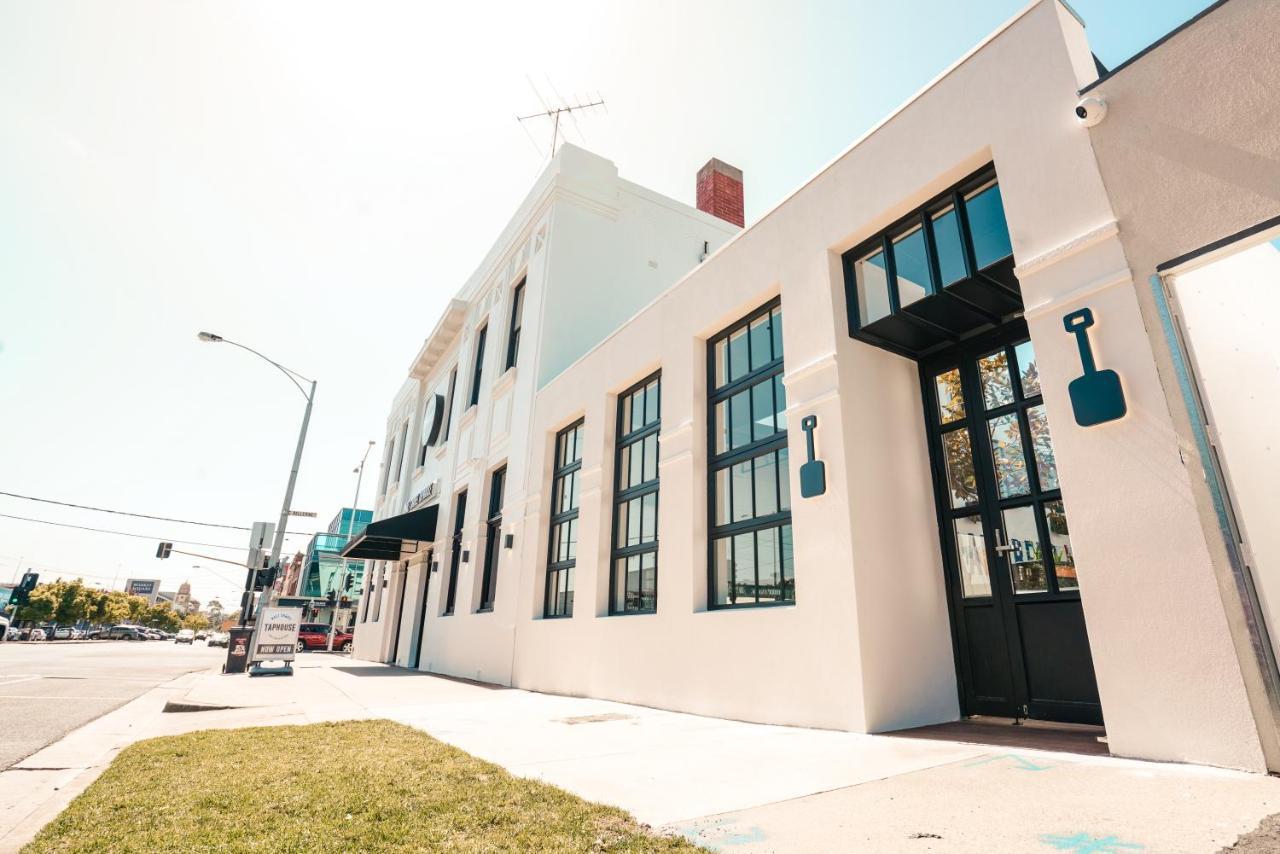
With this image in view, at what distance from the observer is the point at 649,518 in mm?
10227

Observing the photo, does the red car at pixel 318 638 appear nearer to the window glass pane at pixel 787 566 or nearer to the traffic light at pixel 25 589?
the window glass pane at pixel 787 566

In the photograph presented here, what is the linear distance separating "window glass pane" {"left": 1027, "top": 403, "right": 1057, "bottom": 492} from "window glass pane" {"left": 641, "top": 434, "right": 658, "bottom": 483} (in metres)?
5.62

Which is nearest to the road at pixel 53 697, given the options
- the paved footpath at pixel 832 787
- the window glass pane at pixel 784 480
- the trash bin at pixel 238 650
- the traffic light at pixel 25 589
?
the paved footpath at pixel 832 787

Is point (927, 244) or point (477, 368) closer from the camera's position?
point (927, 244)

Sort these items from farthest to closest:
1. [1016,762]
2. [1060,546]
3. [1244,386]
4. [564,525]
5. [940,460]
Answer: [564,525], [940,460], [1060,546], [1244,386], [1016,762]

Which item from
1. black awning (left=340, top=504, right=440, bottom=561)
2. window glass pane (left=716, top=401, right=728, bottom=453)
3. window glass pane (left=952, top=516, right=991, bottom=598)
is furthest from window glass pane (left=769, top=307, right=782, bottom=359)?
black awning (left=340, top=504, right=440, bottom=561)

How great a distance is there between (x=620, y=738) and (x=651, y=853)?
3.58 m

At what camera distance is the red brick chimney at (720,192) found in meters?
18.6

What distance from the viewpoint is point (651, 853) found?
8.88 feet

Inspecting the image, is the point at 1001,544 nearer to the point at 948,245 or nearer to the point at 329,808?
the point at 948,245

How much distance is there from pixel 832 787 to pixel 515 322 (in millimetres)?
16170

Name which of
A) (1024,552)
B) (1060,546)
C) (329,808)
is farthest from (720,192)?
(329,808)

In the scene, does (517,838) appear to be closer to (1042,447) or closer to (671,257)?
(1042,447)

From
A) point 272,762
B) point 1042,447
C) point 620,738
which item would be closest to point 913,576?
point 1042,447
